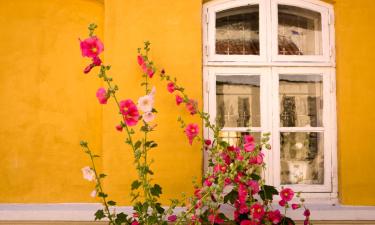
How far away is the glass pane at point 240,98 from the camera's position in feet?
11.2

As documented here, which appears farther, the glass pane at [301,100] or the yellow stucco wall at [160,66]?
the glass pane at [301,100]

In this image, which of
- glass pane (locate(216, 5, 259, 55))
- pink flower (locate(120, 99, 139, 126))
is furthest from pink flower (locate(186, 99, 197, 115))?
pink flower (locate(120, 99, 139, 126))

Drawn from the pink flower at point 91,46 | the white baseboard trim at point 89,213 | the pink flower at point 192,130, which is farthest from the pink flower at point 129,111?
the white baseboard trim at point 89,213

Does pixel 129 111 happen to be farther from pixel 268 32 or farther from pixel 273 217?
pixel 268 32

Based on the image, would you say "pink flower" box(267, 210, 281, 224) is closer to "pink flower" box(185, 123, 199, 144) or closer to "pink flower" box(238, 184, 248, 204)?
"pink flower" box(238, 184, 248, 204)

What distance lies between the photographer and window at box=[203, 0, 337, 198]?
3354mm

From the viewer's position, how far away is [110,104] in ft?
10.6

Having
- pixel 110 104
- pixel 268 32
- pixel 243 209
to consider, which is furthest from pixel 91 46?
pixel 268 32

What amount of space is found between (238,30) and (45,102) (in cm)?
159

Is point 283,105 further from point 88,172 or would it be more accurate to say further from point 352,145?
point 88,172

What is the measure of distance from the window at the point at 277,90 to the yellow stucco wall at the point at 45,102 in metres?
0.94

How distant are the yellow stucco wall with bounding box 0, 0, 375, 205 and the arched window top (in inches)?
4.4

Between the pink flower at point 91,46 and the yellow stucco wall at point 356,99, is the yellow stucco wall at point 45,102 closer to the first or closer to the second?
the pink flower at point 91,46

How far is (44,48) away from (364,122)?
8.09ft
